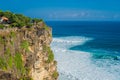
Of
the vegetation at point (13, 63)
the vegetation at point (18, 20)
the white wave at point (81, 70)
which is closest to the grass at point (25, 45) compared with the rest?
the vegetation at point (13, 63)

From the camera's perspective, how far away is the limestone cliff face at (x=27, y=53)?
24.9 meters

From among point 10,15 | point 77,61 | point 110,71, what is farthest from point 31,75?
point 77,61

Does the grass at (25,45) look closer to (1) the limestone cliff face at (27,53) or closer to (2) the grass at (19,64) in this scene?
(1) the limestone cliff face at (27,53)

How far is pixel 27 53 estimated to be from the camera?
27250 millimetres

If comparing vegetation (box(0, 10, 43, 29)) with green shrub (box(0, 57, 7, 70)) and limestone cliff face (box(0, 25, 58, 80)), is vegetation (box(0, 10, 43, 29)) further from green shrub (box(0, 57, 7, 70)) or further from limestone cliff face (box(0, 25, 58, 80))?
green shrub (box(0, 57, 7, 70))

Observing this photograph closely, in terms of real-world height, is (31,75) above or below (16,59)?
below

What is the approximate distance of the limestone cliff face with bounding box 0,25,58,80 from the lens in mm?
24891

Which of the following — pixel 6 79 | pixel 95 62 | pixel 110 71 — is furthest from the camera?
pixel 95 62

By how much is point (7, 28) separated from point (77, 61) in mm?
30604

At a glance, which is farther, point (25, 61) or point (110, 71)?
point (110, 71)

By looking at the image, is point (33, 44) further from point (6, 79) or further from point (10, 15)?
point (6, 79)

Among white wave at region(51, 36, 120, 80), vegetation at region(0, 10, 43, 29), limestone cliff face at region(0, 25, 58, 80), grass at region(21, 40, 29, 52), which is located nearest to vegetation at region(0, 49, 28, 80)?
limestone cliff face at region(0, 25, 58, 80)

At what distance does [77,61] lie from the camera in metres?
56.3

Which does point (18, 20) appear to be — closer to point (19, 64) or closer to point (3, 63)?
point (19, 64)
